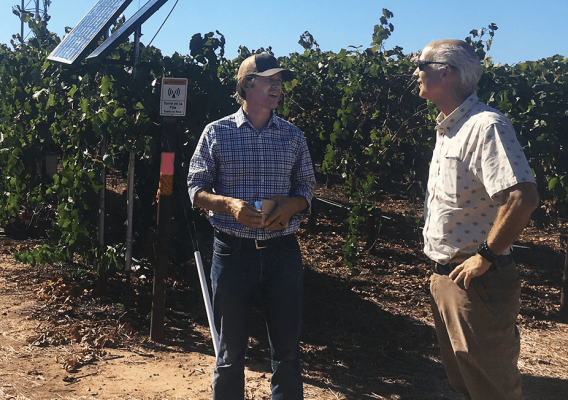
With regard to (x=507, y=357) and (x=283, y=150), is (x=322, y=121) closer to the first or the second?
(x=283, y=150)

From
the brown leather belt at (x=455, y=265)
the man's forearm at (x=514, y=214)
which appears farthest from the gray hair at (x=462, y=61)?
the brown leather belt at (x=455, y=265)

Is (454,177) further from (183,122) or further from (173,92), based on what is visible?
(183,122)

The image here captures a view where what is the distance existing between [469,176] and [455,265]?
348mm

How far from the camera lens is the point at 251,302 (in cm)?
280

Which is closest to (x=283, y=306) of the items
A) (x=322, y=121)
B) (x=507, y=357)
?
(x=507, y=357)

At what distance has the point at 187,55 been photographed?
5.13 metres

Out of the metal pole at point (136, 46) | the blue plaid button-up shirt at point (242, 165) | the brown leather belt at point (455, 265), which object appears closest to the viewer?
the brown leather belt at point (455, 265)

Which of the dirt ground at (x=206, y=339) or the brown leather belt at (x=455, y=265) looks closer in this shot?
the brown leather belt at (x=455, y=265)

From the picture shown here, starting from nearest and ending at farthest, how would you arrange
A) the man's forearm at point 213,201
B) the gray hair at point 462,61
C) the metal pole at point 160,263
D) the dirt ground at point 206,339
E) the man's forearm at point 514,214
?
the man's forearm at point 514,214, the gray hair at point 462,61, the man's forearm at point 213,201, the dirt ground at point 206,339, the metal pole at point 160,263

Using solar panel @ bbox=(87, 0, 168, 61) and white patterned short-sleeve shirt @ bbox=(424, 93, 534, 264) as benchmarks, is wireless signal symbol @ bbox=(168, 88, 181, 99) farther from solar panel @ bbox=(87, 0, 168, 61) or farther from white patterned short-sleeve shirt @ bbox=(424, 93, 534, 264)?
white patterned short-sleeve shirt @ bbox=(424, 93, 534, 264)

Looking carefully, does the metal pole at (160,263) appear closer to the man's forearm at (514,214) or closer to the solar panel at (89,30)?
the solar panel at (89,30)

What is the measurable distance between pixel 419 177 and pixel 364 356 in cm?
238

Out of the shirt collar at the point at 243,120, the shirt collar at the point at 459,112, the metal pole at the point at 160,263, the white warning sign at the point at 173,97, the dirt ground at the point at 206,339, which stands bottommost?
the dirt ground at the point at 206,339

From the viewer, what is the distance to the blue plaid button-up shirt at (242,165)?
9.00ft
